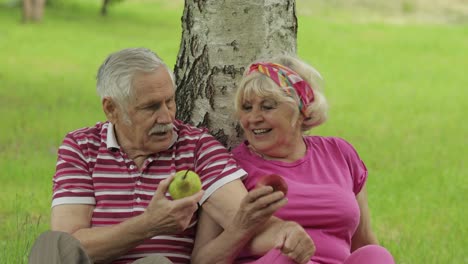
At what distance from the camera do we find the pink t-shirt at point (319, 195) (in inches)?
182

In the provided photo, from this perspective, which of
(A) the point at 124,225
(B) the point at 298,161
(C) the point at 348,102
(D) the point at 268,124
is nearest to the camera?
(A) the point at 124,225

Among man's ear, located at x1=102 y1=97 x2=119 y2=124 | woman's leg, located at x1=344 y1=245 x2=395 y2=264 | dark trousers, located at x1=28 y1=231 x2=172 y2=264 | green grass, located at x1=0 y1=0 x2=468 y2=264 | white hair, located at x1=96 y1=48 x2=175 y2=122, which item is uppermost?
white hair, located at x1=96 y1=48 x2=175 y2=122

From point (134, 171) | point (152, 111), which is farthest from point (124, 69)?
point (134, 171)

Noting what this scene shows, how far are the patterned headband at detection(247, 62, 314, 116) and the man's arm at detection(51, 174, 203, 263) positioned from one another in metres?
0.74

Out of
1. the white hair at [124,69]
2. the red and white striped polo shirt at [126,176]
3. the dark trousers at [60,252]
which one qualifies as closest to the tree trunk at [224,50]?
the red and white striped polo shirt at [126,176]

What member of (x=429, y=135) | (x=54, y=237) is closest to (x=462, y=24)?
(x=429, y=135)

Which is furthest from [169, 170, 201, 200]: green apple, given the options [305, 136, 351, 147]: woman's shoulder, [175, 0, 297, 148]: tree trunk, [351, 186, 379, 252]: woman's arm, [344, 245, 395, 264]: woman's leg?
[175, 0, 297, 148]: tree trunk

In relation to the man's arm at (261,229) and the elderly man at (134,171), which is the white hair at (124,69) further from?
the man's arm at (261,229)

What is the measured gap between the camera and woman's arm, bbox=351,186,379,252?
504cm

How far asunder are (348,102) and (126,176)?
1146 cm

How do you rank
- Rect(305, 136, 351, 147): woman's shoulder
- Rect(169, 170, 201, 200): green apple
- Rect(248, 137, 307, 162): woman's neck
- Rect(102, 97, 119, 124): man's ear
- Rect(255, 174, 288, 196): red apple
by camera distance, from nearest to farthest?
Rect(169, 170, 201, 200): green apple, Rect(255, 174, 288, 196): red apple, Rect(102, 97, 119, 124): man's ear, Rect(248, 137, 307, 162): woman's neck, Rect(305, 136, 351, 147): woman's shoulder

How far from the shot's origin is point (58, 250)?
4164 mm

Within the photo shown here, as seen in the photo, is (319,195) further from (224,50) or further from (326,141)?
(224,50)

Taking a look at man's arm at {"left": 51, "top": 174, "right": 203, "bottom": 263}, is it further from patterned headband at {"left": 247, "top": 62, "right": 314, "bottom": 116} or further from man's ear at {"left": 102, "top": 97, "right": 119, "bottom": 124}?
patterned headband at {"left": 247, "top": 62, "right": 314, "bottom": 116}
